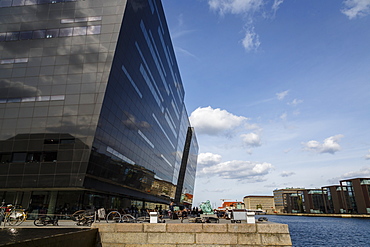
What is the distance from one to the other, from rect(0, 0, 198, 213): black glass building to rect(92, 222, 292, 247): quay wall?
18.3 metres

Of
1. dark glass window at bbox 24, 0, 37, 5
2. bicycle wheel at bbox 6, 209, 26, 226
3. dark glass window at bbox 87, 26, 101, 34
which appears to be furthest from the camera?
dark glass window at bbox 24, 0, 37, 5

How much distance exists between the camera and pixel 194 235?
47.6 ft

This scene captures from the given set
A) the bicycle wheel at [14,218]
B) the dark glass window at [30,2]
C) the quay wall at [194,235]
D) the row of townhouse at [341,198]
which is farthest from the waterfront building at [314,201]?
the bicycle wheel at [14,218]

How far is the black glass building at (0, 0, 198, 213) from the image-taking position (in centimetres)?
3200

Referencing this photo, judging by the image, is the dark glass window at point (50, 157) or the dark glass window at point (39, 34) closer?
the dark glass window at point (50, 157)

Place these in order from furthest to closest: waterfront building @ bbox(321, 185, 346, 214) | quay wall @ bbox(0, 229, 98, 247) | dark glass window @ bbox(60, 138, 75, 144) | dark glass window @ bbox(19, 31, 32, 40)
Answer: waterfront building @ bbox(321, 185, 346, 214)
dark glass window @ bbox(19, 31, 32, 40)
dark glass window @ bbox(60, 138, 75, 144)
quay wall @ bbox(0, 229, 98, 247)

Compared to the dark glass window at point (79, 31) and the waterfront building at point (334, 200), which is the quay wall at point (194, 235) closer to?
the dark glass window at point (79, 31)

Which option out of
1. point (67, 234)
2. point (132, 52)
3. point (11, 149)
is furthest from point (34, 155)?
point (67, 234)

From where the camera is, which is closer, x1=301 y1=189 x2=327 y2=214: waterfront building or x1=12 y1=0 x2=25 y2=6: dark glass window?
x1=12 y1=0 x2=25 y2=6: dark glass window

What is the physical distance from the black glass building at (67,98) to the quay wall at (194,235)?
60.0 feet

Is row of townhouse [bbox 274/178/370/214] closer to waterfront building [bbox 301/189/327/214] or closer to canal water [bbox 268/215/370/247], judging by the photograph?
waterfront building [bbox 301/189/327/214]

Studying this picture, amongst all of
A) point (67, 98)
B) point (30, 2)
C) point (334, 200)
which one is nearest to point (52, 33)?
point (30, 2)

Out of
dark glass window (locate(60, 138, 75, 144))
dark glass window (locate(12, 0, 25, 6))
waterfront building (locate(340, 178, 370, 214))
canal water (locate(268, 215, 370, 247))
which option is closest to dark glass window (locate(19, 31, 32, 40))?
dark glass window (locate(12, 0, 25, 6))

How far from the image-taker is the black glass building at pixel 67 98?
105 feet
